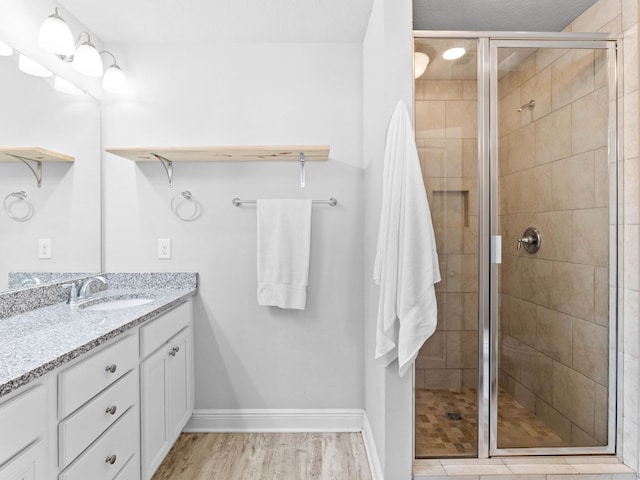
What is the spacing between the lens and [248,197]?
2279mm

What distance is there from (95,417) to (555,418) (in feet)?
6.43

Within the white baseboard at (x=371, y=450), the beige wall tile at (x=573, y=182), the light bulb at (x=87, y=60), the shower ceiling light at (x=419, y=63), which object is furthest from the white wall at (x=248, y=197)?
the beige wall tile at (x=573, y=182)

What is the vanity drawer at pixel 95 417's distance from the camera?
111 cm

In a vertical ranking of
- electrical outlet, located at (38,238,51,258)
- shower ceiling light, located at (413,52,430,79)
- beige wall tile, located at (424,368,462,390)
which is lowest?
beige wall tile, located at (424,368,462,390)

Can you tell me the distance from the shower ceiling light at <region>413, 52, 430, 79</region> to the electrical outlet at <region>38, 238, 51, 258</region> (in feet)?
6.24

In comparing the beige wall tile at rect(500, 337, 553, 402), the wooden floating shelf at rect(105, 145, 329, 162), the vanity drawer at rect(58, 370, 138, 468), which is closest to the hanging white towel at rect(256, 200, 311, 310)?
the wooden floating shelf at rect(105, 145, 329, 162)

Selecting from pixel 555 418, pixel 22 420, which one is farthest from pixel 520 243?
pixel 22 420

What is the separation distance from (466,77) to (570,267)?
1.02m

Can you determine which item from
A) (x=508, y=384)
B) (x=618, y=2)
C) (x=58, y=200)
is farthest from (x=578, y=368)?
(x=58, y=200)

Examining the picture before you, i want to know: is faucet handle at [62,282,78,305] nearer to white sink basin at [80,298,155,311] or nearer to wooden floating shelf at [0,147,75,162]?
white sink basin at [80,298,155,311]

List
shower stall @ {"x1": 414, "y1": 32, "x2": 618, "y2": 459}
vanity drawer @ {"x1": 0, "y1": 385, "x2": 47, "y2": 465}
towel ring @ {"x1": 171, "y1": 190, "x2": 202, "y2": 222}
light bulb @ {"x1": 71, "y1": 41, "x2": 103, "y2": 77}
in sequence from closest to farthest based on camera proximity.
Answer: vanity drawer @ {"x1": 0, "y1": 385, "x2": 47, "y2": 465} < shower stall @ {"x1": 414, "y1": 32, "x2": 618, "y2": 459} < light bulb @ {"x1": 71, "y1": 41, "x2": 103, "y2": 77} < towel ring @ {"x1": 171, "y1": 190, "x2": 202, "y2": 222}

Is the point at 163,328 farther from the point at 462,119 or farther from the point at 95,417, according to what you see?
the point at 462,119

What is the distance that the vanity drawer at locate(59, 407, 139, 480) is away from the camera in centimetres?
118

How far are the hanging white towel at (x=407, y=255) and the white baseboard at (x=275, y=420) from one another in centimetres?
97
